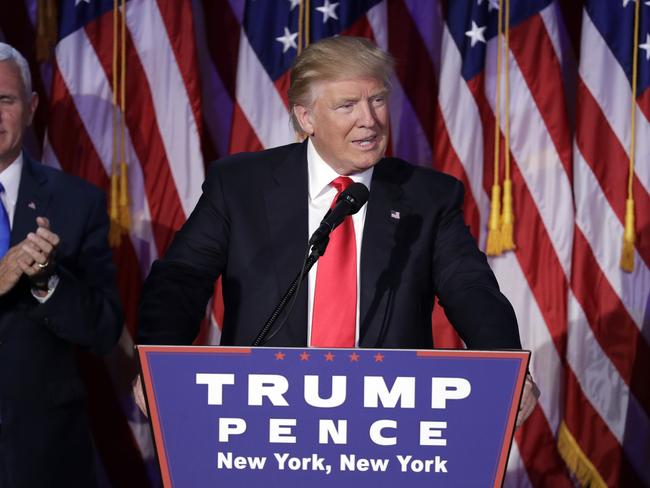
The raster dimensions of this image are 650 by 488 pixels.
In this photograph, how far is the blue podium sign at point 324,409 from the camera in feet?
4.91

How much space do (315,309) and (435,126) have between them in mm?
1880

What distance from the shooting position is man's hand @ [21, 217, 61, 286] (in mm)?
2254

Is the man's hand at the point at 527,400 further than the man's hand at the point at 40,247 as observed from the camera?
No

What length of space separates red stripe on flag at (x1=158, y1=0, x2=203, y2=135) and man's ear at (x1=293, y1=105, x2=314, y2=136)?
4.62ft

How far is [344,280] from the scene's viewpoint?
6.72ft

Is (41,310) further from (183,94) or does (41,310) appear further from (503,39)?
(503,39)

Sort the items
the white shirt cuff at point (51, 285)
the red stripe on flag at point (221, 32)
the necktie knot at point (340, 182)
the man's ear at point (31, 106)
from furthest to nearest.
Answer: the red stripe on flag at point (221, 32)
the man's ear at point (31, 106)
the white shirt cuff at point (51, 285)
the necktie knot at point (340, 182)

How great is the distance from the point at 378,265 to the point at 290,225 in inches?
8.4

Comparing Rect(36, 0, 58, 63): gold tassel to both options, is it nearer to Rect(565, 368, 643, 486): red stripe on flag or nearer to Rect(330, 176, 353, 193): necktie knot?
Rect(330, 176, 353, 193): necktie knot

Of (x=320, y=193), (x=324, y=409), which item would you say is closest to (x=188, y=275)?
(x=320, y=193)

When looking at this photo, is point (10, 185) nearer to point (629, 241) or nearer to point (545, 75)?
point (545, 75)

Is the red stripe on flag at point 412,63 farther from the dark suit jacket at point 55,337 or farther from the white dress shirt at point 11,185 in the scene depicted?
the white dress shirt at point 11,185

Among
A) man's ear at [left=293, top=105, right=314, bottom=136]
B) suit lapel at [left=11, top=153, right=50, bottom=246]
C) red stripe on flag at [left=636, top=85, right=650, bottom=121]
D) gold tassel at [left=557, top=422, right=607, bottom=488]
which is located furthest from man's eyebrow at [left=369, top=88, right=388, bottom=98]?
gold tassel at [left=557, top=422, right=607, bottom=488]

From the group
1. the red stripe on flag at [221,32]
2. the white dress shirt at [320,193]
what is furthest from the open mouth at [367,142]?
the red stripe on flag at [221,32]
